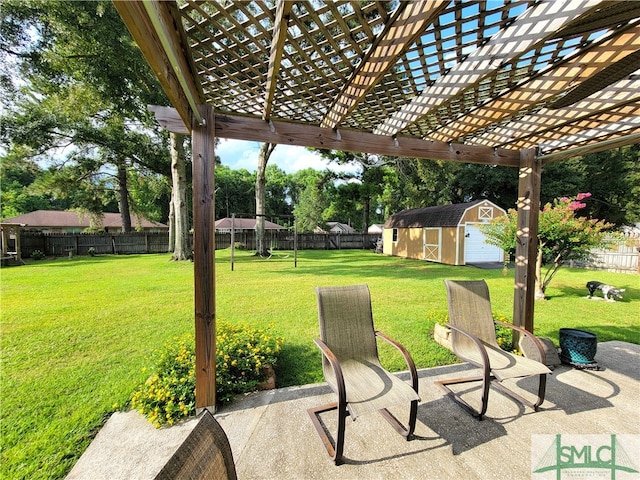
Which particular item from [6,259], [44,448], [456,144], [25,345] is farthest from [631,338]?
[6,259]

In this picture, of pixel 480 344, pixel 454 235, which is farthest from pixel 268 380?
pixel 454 235

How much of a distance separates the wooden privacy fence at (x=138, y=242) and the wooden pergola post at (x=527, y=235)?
12.7 metres

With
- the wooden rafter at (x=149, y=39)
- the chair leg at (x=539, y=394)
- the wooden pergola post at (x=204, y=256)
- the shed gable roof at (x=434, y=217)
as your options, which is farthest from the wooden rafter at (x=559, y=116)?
the shed gable roof at (x=434, y=217)

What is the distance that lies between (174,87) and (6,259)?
47.8 feet

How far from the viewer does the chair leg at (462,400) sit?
7.61 ft

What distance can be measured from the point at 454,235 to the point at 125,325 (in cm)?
1265

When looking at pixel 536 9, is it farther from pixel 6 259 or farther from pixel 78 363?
pixel 6 259

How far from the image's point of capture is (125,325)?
4.57 m

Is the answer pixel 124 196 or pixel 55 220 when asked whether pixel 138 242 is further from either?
pixel 55 220

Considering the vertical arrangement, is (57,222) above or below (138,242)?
above

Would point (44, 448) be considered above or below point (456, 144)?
below

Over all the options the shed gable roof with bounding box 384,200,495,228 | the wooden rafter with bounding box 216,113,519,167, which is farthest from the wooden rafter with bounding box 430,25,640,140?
the shed gable roof with bounding box 384,200,495,228

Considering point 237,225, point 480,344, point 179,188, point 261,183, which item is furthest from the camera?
point 237,225

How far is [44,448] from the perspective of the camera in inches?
81.3
